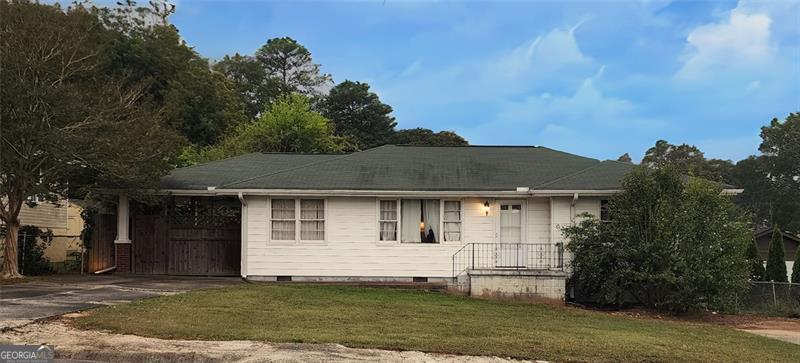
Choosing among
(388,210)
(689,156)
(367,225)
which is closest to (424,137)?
(689,156)

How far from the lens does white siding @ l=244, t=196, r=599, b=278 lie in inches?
680

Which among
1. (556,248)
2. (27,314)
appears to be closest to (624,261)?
(556,248)

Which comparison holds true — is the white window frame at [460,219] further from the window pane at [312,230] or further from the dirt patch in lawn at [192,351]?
the dirt patch in lawn at [192,351]

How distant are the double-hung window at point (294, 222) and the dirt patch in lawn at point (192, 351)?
895cm

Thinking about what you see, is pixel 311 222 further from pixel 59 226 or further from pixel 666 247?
pixel 59 226

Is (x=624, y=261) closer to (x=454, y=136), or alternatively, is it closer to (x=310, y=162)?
(x=310, y=162)

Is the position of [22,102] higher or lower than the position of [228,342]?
higher

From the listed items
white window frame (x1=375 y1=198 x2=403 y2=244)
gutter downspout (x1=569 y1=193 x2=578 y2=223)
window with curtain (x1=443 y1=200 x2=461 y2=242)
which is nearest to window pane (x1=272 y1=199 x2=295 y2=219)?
white window frame (x1=375 y1=198 x2=403 y2=244)

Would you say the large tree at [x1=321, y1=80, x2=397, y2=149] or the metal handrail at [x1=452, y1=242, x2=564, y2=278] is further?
the large tree at [x1=321, y1=80, x2=397, y2=149]

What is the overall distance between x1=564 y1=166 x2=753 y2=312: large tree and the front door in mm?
2188

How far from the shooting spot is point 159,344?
7902mm

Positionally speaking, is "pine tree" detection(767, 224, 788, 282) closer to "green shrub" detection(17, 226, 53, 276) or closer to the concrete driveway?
the concrete driveway

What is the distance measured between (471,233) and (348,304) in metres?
5.97

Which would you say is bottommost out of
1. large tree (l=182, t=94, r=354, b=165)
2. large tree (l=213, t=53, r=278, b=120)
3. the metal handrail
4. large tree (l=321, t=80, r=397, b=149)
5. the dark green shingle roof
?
the metal handrail
